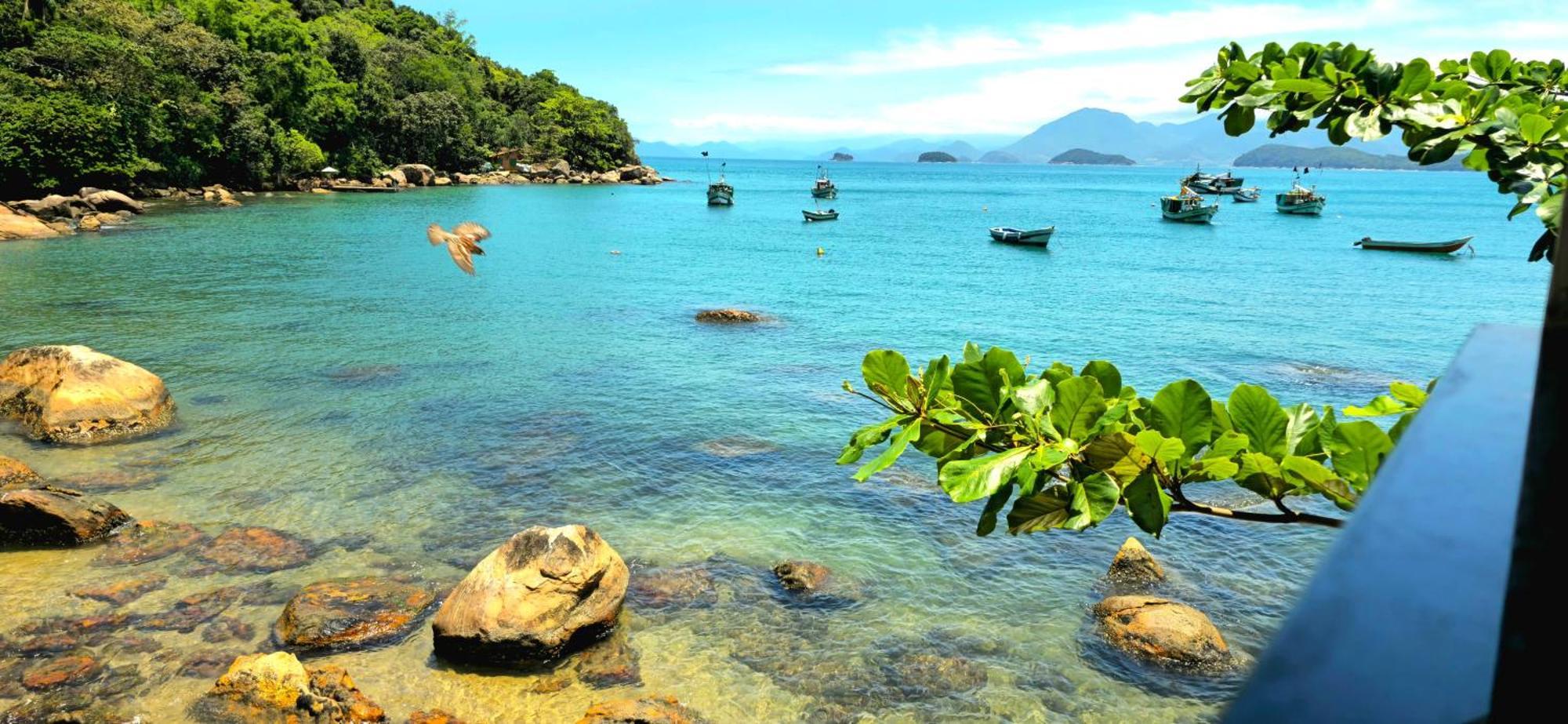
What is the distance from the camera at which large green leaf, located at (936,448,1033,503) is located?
253cm

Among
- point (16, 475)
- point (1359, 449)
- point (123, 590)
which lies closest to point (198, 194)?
point (16, 475)

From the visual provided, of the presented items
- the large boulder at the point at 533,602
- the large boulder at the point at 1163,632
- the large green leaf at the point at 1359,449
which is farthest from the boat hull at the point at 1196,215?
the large green leaf at the point at 1359,449

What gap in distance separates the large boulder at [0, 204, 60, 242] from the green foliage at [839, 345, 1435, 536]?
4906 centimetres

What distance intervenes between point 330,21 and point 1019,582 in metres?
105

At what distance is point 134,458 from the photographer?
46.8 ft

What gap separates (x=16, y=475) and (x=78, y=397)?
9.73 ft

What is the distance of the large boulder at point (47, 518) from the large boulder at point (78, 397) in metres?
4.28

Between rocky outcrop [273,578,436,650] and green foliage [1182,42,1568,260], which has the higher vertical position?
green foliage [1182,42,1568,260]

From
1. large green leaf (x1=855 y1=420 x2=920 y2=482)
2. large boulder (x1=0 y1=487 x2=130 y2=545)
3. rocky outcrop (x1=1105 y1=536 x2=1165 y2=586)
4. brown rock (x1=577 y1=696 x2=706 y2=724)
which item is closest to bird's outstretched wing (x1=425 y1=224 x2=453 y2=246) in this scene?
brown rock (x1=577 y1=696 x2=706 y2=724)

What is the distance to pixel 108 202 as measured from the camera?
47938mm

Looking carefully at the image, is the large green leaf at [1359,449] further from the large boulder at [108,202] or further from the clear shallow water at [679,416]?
A: the large boulder at [108,202]

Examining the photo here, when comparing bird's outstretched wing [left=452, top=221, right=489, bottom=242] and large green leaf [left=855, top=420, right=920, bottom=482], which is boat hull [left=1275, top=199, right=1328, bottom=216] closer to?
bird's outstretched wing [left=452, top=221, right=489, bottom=242]

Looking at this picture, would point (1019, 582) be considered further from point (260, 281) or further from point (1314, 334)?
point (260, 281)

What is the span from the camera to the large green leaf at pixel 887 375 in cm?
315
